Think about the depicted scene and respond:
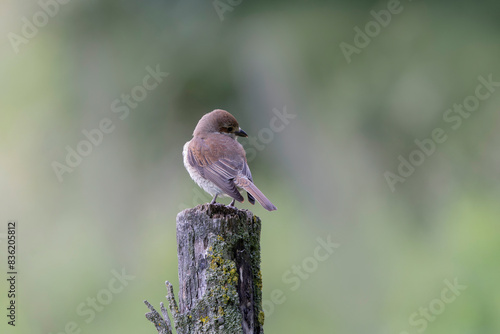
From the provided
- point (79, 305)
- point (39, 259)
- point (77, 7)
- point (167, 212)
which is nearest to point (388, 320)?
point (167, 212)

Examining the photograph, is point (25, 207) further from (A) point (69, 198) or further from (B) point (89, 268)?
(B) point (89, 268)

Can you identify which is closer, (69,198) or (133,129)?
(69,198)

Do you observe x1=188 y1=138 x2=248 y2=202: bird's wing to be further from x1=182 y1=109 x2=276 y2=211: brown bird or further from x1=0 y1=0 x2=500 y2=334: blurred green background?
x1=0 y1=0 x2=500 y2=334: blurred green background

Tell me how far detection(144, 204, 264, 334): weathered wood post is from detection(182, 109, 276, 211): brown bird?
138cm

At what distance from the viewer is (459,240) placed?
9.16 meters

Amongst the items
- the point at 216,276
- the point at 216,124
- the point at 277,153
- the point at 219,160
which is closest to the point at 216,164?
the point at 219,160

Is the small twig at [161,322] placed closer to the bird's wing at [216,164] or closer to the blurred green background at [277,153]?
the bird's wing at [216,164]

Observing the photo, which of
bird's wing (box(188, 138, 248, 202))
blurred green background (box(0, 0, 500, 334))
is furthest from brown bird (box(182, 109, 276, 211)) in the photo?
blurred green background (box(0, 0, 500, 334))

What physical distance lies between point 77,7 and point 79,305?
5390mm

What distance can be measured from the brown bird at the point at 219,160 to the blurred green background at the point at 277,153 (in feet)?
9.87

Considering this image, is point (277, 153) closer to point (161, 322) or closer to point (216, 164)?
point (216, 164)

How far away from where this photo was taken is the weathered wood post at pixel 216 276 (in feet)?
12.1

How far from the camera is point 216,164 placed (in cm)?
593

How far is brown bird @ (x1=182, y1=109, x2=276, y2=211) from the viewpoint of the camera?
5.65 meters
